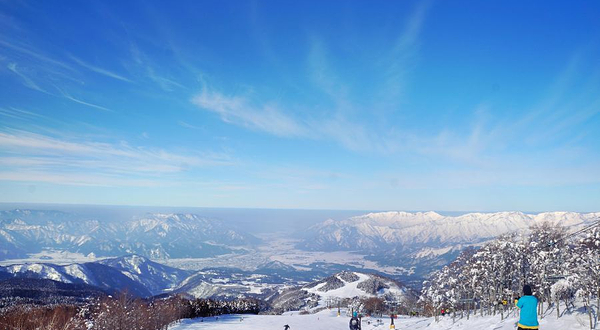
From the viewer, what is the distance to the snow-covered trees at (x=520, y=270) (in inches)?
1146

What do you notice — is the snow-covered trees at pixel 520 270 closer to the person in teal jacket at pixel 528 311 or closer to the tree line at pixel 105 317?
the person in teal jacket at pixel 528 311

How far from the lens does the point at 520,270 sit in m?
44.2

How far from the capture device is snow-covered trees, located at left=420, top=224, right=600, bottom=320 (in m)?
29.1

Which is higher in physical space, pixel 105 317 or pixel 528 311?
pixel 528 311

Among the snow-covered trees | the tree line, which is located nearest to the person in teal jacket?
the snow-covered trees

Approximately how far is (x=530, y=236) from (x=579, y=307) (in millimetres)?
17047

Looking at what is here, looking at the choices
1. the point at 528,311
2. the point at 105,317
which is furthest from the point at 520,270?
the point at 105,317

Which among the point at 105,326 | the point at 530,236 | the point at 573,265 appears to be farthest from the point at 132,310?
the point at 530,236

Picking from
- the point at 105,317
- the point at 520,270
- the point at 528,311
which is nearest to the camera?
the point at 528,311

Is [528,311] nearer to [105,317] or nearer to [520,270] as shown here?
[520,270]

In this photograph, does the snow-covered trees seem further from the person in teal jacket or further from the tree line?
the tree line

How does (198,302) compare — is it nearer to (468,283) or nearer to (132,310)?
(132,310)

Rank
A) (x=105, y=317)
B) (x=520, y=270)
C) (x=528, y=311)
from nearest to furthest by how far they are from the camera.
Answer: (x=528, y=311)
(x=105, y=317)
(x=520, y=270)

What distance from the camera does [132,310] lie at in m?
48.8
